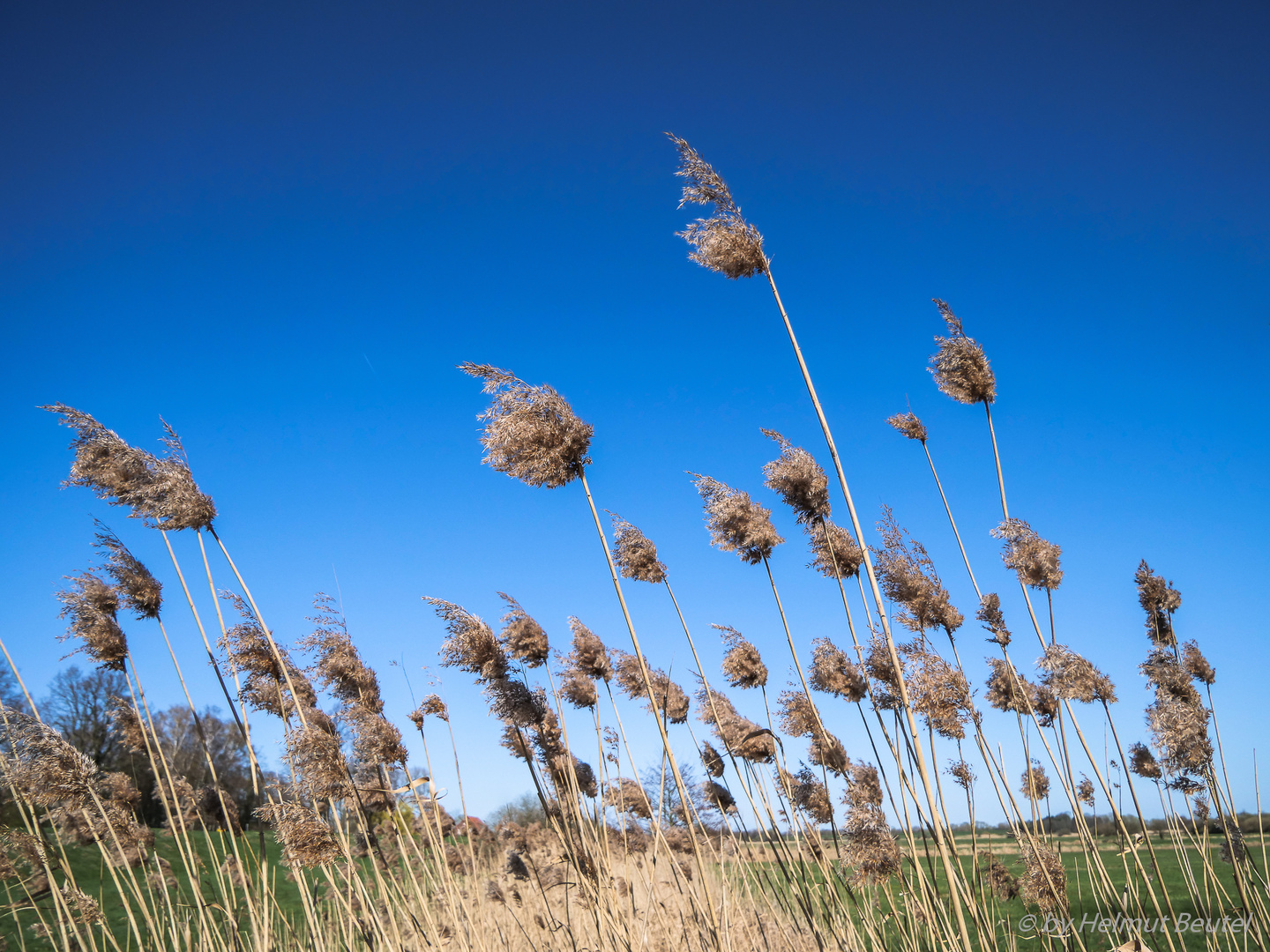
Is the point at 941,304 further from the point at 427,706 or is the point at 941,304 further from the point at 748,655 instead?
the point at 427,706

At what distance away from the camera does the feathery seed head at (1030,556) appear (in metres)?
5.39

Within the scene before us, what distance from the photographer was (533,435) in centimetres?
386

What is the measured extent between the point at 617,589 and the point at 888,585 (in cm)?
234

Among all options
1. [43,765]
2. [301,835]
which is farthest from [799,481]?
[43,765]

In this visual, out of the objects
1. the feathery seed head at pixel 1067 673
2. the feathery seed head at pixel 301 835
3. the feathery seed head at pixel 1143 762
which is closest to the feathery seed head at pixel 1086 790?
the feathery seed head at pixel 1143 762

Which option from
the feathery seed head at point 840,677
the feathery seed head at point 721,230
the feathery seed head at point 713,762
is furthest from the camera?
the feathery seed head at point 713,762

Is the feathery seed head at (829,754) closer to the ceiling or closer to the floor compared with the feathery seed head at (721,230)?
closer to the floor

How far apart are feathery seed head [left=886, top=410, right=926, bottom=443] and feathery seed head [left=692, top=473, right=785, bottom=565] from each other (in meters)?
1.61

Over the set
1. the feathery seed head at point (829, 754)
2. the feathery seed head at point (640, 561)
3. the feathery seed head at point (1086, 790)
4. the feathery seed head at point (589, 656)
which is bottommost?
the feathery seed head at point (1086, 790)

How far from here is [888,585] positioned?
15.9 feet

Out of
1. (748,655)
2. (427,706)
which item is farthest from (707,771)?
(427,706)

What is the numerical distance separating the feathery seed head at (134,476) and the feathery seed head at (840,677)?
457 centimetres

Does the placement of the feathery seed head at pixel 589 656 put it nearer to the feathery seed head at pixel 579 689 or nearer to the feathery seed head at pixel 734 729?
the feathery seed head at pixel 579 689

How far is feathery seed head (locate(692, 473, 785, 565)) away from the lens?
16.2ft
